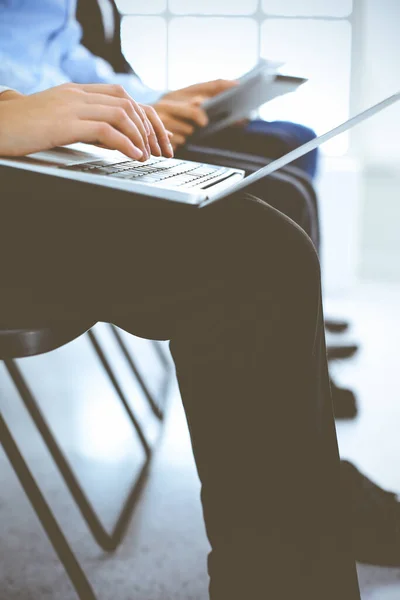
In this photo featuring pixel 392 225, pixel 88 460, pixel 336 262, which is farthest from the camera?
pixel 392 225

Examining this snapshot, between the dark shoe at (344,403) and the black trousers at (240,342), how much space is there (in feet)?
2.84

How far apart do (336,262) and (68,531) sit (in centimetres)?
210

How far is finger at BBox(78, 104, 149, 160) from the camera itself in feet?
1.92

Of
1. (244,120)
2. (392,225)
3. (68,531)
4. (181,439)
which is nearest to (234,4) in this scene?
(392,225)

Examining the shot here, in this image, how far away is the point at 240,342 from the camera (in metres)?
0.53

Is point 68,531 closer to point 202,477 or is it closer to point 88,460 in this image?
point 88,460

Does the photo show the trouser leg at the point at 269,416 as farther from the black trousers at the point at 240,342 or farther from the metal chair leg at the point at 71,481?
the metal chair leg at the point at 71,481

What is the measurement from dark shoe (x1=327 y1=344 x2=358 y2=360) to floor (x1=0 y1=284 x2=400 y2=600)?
0.03 m

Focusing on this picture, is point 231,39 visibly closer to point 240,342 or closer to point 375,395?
point 375,395

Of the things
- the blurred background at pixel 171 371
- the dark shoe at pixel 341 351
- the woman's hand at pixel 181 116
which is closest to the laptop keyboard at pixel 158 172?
the woman's hand at pixel 181 116

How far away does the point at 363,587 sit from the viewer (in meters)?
0.82

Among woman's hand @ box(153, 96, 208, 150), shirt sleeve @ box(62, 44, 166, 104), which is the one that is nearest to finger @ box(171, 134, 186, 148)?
woman's hand @ box(153, 96, 208, 150)

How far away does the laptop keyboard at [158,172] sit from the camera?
0.53 metres

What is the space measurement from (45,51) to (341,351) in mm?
1170
